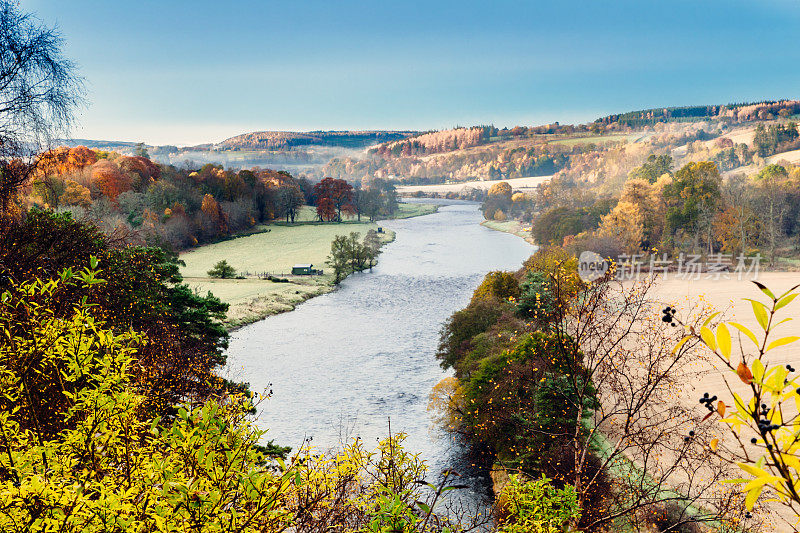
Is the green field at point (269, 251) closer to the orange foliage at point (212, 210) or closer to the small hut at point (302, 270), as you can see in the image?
the small hut at point (302, 270)

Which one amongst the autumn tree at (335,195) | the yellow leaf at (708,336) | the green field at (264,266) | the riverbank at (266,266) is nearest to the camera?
the yellow leaf at (708,336)

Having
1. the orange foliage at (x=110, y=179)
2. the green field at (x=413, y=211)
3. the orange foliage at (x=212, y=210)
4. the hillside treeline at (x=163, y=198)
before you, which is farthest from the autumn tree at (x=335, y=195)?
the orange foliage at (x=110, y=179)

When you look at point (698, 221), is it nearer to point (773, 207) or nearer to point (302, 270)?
point (773, 207)

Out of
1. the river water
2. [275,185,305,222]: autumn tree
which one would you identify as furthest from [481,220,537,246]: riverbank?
[275,185,305,222]: autumn tree

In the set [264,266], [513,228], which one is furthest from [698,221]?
[264,266]

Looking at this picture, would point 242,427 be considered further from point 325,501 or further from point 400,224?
point 400,224

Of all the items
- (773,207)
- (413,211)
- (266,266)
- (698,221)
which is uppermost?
(773,207)
